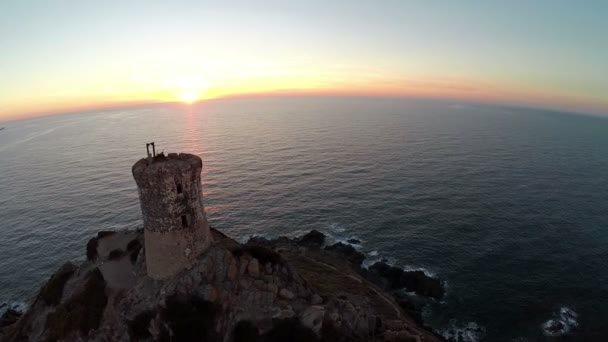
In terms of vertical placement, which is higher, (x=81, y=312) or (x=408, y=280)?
(x=81, y=312)

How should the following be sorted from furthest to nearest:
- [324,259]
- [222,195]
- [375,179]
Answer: [375,179] → [222,195] → [324,259]

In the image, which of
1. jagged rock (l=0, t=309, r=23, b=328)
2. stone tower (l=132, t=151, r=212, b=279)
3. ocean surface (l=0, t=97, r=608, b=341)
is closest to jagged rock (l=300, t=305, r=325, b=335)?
stone tower (l=132, t=151, r=212, b=279)

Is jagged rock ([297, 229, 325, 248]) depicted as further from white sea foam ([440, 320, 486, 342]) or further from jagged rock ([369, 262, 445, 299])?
white sea foam ([440, 320, 486, 342])

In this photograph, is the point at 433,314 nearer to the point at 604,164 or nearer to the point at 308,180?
the point at 308,180

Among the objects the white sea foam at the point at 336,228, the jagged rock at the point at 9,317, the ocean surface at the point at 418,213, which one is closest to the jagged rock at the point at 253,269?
the ocean surface at the point at 418,213

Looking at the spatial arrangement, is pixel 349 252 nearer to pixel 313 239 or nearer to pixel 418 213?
pixel 313 239

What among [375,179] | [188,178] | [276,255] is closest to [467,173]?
[375,179]

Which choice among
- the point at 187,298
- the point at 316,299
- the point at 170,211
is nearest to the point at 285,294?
the point at 316,299
